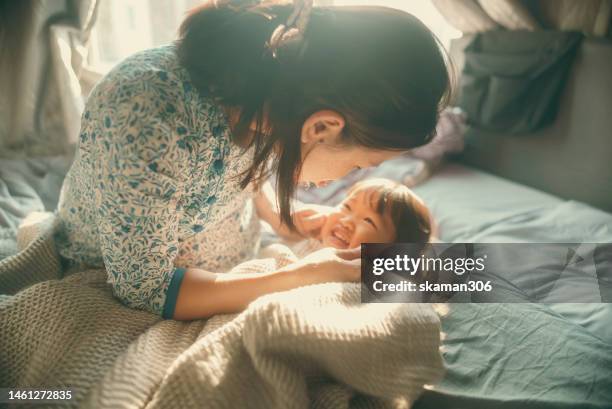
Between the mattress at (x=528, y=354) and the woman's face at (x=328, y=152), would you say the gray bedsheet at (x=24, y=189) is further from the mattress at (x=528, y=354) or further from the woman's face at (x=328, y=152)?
the mattress at (x=528, y=354)

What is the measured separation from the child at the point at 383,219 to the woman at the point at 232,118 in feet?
0.91

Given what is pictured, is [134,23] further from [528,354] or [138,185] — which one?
[528,354]

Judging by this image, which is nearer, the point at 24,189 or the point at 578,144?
the point at 24,189

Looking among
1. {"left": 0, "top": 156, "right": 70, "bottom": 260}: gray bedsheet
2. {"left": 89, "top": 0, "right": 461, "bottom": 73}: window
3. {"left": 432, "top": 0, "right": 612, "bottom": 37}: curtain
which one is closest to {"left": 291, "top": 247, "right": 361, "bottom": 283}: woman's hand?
{"left": 0, "top": 156, "right": 70, "bottom": 260}: gray bedsheet

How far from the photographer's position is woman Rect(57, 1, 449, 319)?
58cm

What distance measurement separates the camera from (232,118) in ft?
2.18

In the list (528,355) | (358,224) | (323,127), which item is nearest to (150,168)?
(323,127)

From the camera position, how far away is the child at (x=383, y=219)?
37.6 inches

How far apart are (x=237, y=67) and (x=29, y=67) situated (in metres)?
1.05

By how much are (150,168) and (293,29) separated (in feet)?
0.94

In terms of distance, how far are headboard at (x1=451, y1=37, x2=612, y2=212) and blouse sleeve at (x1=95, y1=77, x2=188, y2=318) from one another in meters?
1.26

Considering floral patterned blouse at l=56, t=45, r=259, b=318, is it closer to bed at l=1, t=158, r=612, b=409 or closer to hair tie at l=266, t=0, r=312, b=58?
hair tie at l=266, t=0, r=312, b=58

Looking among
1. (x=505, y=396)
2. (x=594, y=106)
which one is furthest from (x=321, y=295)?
(x=594, y=106)

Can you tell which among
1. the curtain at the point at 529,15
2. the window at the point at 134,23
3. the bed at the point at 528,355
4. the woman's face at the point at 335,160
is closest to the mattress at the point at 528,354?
the bed at the point at 528,355
